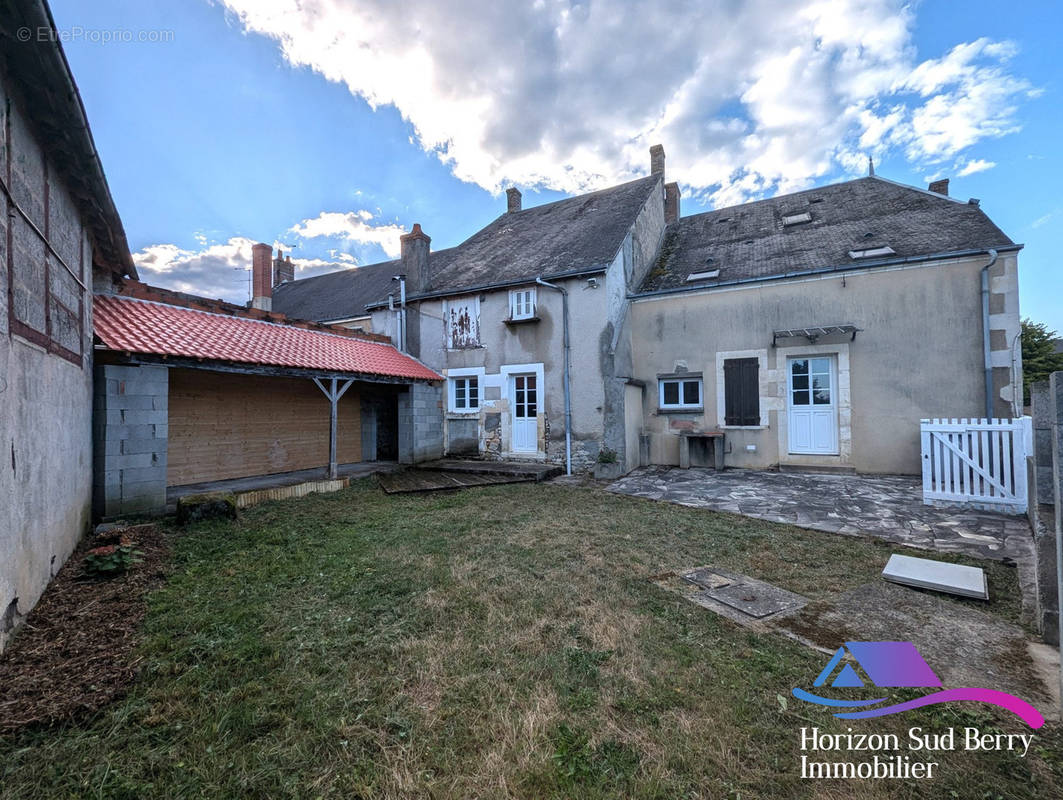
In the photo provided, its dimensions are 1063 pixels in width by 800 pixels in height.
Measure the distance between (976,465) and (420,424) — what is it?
10044mm

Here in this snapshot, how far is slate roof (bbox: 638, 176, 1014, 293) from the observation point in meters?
8.59

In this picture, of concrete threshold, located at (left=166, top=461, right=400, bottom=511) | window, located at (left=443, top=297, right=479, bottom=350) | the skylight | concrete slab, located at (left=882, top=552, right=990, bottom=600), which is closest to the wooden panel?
concrete threshold, located at (left=166, top=461, right=400, bottom=511)

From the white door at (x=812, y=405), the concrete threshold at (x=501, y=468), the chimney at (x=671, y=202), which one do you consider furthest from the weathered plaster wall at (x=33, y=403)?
the chimney at (x=671, y=202)

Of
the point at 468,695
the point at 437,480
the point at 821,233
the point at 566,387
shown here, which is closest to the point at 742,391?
the point at 566,387

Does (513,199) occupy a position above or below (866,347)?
above

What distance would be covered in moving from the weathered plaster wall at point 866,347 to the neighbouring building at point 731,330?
0.08ft

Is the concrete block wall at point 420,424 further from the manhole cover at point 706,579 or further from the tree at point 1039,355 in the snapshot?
the tree at point 1039,355

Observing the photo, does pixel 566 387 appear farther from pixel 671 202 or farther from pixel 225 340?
pixel 671 202

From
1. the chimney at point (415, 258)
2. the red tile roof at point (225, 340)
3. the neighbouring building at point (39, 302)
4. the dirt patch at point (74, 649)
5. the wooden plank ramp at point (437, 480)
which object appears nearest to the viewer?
the dirt patch at point (74, 649)

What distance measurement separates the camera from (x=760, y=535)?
5.16 m

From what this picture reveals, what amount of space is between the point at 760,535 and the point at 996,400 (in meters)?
6.03

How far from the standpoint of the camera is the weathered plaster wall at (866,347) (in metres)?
7.81

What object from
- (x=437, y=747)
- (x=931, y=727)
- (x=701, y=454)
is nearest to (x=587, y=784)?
(x=437, y=747)

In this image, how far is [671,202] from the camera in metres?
14.0
